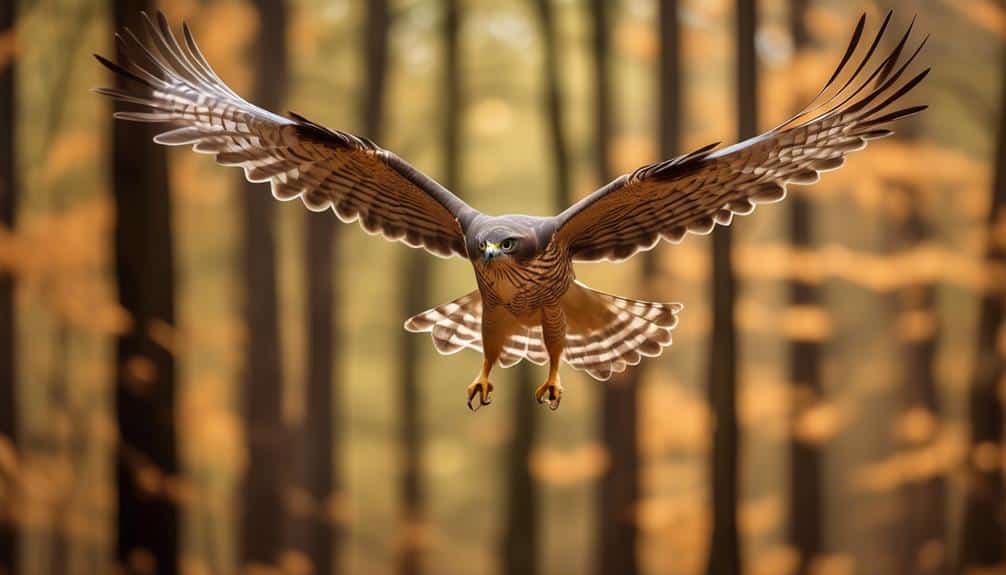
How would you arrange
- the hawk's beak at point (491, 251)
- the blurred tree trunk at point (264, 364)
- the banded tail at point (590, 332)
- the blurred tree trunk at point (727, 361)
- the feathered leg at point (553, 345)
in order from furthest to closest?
the blurred tree trunk at point (264, 364) < the blurred tree trunk at point (727, 361) < the banded tail at point (590, 332) < the feathered leg at point (553, 345) < the hawk's beak at point (491, 251)

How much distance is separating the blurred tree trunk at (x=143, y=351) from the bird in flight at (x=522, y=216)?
1.04m

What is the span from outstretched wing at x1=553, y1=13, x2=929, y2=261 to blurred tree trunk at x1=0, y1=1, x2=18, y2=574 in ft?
5.41

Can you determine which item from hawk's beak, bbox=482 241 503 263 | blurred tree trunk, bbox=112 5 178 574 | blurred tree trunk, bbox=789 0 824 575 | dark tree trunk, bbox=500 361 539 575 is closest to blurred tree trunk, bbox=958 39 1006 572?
blurred tree trunk, bbox=789 0 824 575

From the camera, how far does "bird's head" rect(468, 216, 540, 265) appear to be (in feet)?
3.08

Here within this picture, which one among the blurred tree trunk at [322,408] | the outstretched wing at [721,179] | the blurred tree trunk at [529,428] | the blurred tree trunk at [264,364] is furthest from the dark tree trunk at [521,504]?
the outstretched wing at [721,179]

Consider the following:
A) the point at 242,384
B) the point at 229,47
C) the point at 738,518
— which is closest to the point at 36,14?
the point at 229,47

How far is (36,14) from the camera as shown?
2293 mm

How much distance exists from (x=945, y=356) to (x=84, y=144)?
2.00 metres

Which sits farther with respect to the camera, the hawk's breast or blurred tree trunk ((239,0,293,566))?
blurred tree trunk ((239,0,293,566))

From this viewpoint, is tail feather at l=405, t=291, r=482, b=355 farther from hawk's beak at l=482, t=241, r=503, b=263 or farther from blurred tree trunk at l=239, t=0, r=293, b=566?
blurred tree trunk at l=239, t=0, r=293, b=566

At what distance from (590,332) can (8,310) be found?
1634mm

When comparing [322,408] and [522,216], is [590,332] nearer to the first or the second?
[522,216]

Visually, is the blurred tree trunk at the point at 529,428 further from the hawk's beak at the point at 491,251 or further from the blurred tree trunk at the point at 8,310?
the hawk's beak at the point at 491,251

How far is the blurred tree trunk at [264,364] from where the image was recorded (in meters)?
2.24
